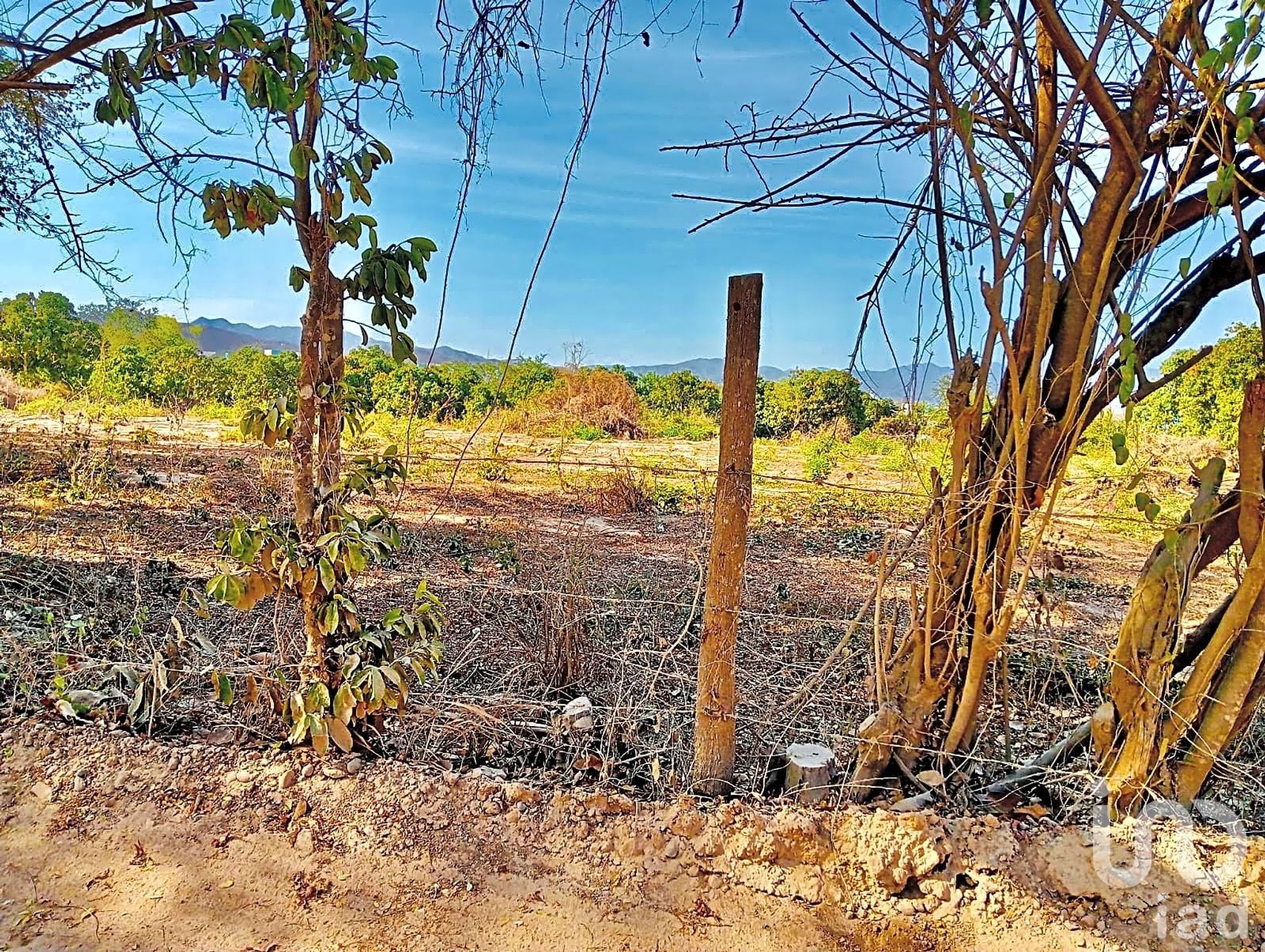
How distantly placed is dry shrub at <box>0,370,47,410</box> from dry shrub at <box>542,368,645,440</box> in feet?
22.1

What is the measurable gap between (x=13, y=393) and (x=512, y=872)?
1086 cm

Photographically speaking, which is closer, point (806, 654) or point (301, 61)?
point (301, 61)

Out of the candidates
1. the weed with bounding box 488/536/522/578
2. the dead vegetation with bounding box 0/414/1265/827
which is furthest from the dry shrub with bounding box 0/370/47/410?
the weed with bounding box 488/536/522/578

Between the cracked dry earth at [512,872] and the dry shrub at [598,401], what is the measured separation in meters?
8.33

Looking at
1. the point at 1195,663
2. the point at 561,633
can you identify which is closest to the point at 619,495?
the point at 561,633

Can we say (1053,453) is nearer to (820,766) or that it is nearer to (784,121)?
(820,766)

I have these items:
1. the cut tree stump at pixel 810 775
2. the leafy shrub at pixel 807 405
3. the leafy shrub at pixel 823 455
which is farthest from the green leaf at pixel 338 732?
the leafy shrub at pixel 807 405

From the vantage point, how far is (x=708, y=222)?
1.99 m

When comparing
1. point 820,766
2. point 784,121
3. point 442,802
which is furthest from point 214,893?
point 784,121

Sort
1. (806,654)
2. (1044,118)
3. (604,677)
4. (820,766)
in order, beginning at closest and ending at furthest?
(1044,118), (820,766), (604,677), (806,654)

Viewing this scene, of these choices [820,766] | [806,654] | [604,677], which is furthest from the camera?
[806,654]

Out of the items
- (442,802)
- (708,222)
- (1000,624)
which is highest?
(708,222)

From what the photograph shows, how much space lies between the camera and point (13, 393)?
364 inches

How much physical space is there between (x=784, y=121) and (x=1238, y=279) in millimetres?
1219
